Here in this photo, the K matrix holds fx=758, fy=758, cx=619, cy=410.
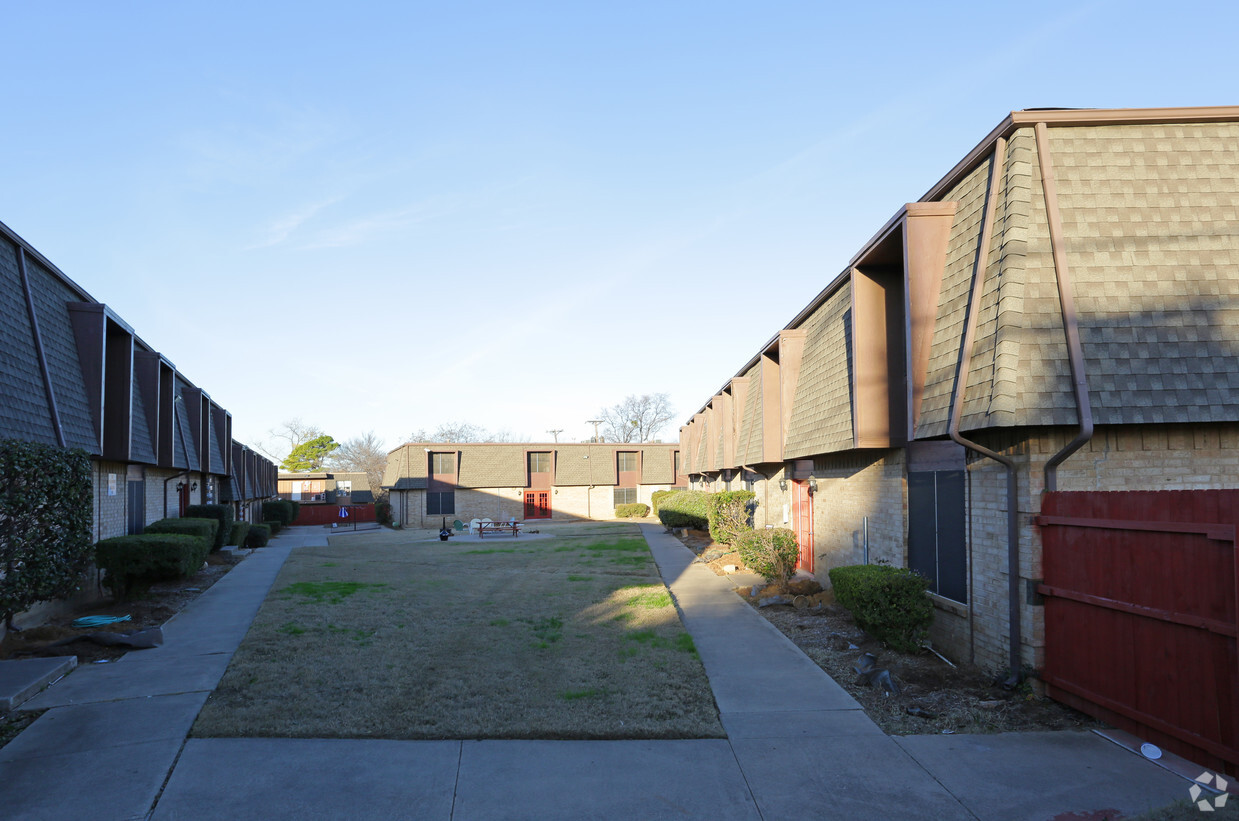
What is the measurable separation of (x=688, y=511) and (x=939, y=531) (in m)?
18.6

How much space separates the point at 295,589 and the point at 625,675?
9.18 metres

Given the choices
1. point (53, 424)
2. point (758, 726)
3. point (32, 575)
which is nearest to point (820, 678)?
point (758, 726)

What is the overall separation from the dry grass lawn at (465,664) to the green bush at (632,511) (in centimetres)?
2922

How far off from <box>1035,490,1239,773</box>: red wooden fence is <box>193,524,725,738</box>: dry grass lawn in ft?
10.4

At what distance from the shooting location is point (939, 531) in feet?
29.6

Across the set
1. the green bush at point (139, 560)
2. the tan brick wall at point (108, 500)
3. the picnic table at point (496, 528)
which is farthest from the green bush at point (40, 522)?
the picnic table at point (496, 528)

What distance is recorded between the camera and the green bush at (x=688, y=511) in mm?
26109

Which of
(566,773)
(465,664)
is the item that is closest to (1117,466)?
(566,773)

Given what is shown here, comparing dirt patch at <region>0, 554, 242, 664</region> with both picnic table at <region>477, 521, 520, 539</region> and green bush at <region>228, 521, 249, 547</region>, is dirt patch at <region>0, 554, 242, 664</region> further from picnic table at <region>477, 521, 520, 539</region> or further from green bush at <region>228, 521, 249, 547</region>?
picnic table at <region>477, 521, 520, 539</region>

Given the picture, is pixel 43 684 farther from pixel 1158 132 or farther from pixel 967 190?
pixel 1158 132

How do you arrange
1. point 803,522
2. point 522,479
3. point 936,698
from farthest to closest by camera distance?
point 522,479 → point 803,522 → point 936,698

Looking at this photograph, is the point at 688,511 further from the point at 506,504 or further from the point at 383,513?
the point at 383,513

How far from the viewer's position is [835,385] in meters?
12.6

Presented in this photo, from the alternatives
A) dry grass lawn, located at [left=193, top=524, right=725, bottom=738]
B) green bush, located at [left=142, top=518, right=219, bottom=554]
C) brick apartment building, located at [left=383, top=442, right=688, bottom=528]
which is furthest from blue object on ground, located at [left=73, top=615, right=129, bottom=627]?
brick apartment building, located at [left=383, top=442, right=688, bottom=528]
